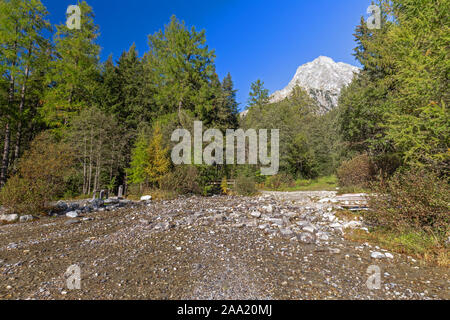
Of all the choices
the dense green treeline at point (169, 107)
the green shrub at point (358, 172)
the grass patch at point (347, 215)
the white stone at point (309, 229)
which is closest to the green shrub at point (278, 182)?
the dense green treeline at point (169, 107)

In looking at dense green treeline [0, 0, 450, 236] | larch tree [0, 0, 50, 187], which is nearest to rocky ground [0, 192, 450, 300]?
dense green treeline [0, 0, 450, 236]

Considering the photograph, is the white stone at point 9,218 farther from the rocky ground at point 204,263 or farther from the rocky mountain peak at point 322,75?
the rocky mountain peak at point 322,75

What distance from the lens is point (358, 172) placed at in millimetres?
14219

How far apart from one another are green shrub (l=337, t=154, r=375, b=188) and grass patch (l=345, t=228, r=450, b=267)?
28.5 feet

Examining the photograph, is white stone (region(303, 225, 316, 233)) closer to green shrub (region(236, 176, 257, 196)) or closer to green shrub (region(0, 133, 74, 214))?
green shrub (region(0, 133, 74, 214))

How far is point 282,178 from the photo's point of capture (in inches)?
926

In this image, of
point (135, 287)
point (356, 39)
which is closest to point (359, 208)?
point (135, 287)

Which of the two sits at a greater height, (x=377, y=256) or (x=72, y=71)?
(x=72, y=71)

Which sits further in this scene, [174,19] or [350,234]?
[174,19]

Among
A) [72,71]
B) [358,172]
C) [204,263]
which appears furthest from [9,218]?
[358,172]

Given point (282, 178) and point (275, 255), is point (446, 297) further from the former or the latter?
point (282, 178)

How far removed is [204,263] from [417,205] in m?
5.38

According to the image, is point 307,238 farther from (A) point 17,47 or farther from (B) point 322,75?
(B) point 322,75
